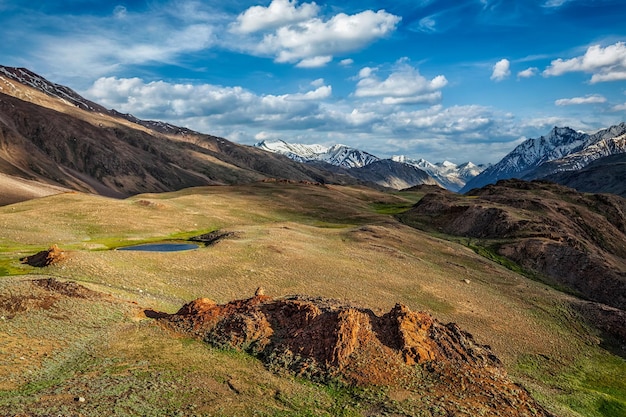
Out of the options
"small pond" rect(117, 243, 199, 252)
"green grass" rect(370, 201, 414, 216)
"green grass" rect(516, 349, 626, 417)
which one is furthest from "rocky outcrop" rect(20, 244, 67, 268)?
"green grass" rect(370, 201, 414, 216)

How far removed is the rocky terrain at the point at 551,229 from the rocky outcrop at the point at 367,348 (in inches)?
2056

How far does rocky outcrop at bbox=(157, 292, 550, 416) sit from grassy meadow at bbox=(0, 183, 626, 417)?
128cm

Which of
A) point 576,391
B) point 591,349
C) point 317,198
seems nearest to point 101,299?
point 576,391

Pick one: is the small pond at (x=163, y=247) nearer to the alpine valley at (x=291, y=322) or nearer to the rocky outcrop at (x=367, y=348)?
the alpine valley at (x=291, y=322)

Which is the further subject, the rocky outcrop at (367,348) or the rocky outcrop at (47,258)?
the rocky outcrop at (47,258)

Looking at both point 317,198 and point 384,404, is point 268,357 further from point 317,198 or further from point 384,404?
point 317,198

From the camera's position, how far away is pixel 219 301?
4138cm

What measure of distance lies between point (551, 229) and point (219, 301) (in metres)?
80.6

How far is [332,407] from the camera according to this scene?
23156 mm

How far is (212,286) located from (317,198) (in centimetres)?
10138

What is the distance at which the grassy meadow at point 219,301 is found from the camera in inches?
900

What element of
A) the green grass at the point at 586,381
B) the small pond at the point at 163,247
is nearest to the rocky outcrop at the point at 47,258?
the small pond at the point at 163,247

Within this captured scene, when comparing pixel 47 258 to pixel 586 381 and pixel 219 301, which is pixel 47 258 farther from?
pixel 586 381

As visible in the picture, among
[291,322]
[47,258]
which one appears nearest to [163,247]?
[47,258]
